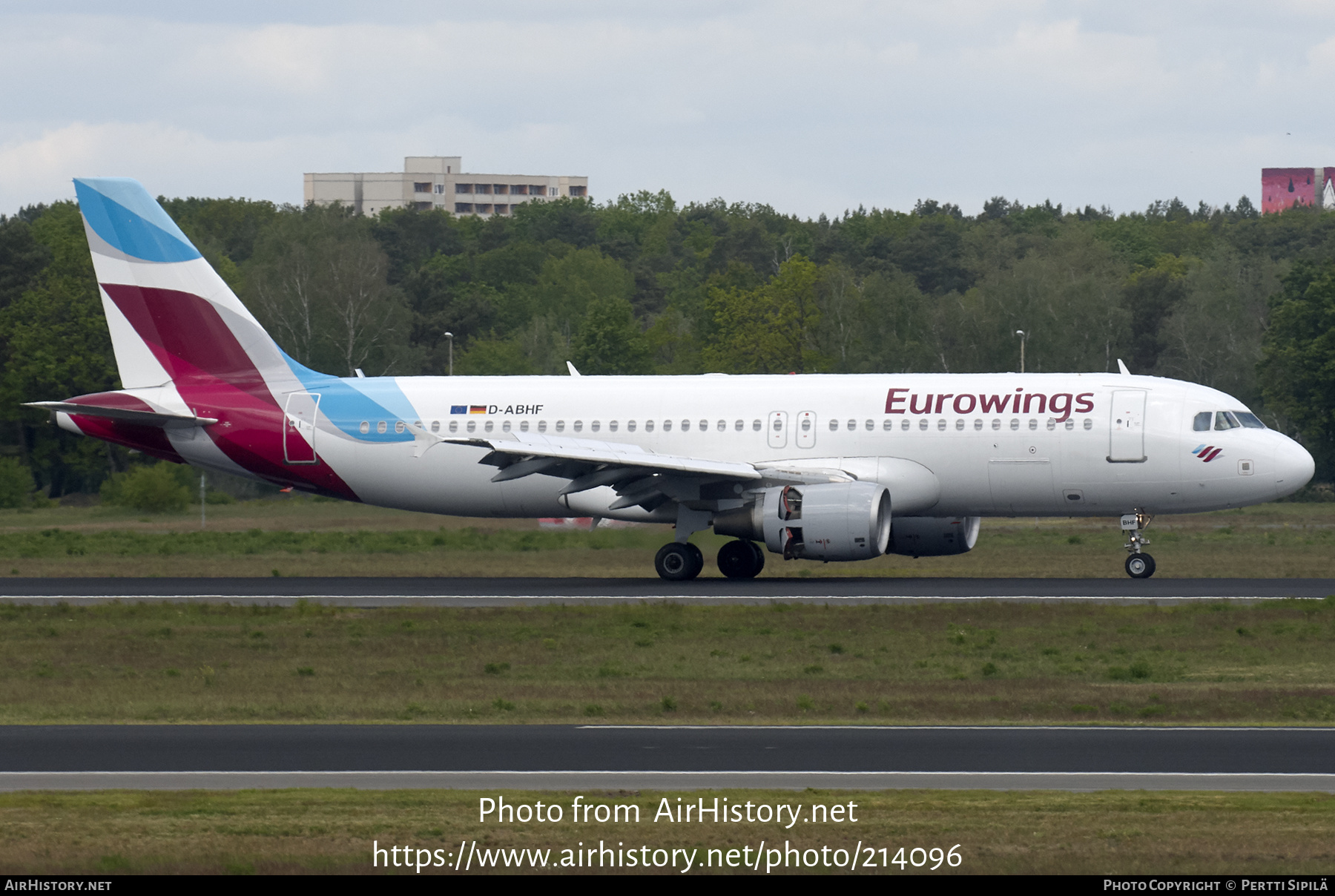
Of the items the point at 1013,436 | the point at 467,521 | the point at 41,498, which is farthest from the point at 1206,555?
the point at 41,498

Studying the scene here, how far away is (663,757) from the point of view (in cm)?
1495

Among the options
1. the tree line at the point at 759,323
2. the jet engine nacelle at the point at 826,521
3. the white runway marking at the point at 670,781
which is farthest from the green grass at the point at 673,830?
the tree line at the point at 759,323

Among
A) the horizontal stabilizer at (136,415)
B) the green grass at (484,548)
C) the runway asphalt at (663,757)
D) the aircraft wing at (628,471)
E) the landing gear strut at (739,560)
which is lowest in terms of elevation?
the green grass at (484,548)

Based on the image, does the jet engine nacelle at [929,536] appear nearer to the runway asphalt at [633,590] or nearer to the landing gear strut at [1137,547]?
the runway asphalt at [633,590]

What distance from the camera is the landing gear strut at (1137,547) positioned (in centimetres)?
3284

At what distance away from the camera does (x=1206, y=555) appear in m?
40.2

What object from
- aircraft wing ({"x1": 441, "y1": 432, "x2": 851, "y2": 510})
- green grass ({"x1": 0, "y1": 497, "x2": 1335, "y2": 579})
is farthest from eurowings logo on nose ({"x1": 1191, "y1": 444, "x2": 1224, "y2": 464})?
aircraft wing ({"x1": 441, "y1": 432, "x2": 851, "y2": 510})

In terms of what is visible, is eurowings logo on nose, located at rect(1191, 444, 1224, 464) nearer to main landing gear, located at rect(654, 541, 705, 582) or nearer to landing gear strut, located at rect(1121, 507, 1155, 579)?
landing gear strut, located at rect(1121, 507, 1155, 579)

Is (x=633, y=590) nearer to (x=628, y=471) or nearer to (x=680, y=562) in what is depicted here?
(x=680, y=562)

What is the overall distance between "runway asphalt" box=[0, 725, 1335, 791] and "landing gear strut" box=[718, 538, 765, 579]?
59.2ft

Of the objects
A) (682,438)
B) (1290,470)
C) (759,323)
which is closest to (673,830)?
(682,438)

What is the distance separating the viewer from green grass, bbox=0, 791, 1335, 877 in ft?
35.8

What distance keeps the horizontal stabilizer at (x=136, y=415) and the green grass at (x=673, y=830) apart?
77.4 feet

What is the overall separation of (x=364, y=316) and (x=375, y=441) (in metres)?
45.4
